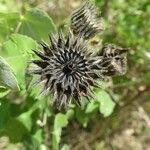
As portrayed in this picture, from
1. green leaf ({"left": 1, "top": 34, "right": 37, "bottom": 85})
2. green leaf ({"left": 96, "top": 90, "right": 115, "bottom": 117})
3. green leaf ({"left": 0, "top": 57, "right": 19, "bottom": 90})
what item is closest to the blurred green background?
green leaf ({"left": 96, "top": 90, "right": 115, "bottom": 117})

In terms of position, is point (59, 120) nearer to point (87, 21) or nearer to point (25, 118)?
point (25, 118)

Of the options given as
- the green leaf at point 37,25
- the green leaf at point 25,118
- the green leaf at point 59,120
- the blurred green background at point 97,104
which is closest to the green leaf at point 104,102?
the blurred green background at point 97,104

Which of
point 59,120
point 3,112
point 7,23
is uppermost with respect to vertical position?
point 7,23

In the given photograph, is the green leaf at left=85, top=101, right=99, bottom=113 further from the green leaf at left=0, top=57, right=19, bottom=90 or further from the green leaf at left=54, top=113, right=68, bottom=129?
the green leaf at left=0, top=57, right=19, bottom=90

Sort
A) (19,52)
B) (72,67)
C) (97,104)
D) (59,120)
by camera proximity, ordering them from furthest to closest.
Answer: (97,104), (59,120), (19,52), (72,67)

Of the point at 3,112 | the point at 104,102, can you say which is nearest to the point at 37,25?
the point at 3,112

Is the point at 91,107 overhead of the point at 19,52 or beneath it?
beneath

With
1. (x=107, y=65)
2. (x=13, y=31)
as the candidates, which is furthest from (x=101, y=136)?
(x=107, y=65)

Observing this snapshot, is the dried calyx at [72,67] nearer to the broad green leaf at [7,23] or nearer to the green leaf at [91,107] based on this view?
the broad green leaf at [7,23]
